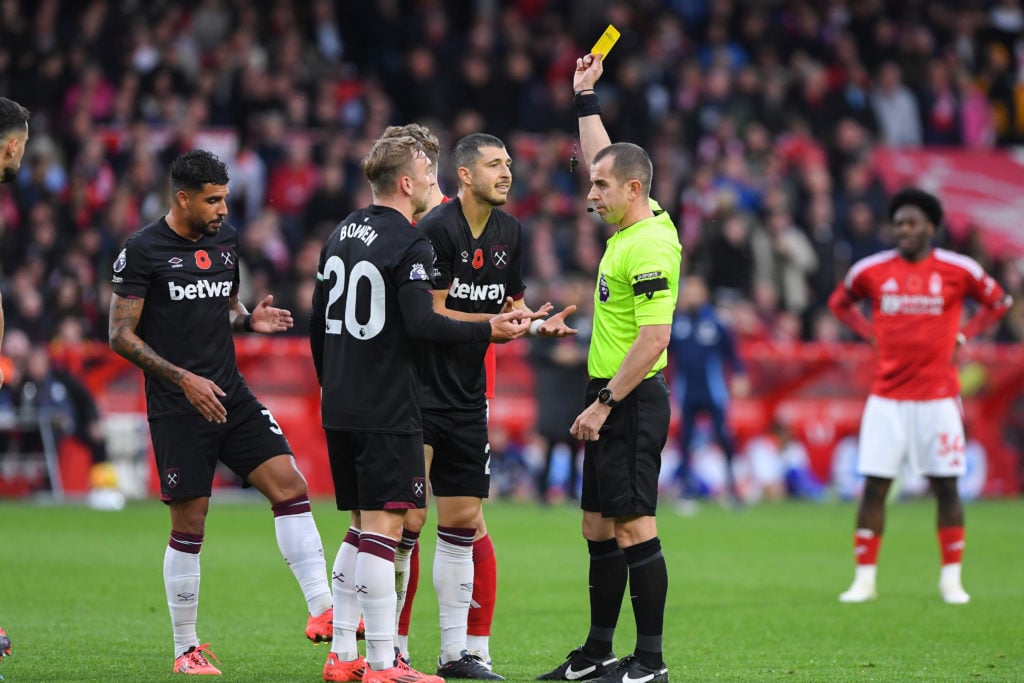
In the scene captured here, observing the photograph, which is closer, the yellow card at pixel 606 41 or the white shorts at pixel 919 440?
the yellow card at pixel 606 41

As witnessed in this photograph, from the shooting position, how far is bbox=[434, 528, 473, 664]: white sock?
7.46 metres

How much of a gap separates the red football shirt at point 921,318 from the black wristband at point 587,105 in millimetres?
3824

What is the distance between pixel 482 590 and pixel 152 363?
202cm

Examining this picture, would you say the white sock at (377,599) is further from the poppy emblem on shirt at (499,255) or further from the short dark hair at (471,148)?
the short dark hair at (471,148)

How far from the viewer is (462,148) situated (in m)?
7.58

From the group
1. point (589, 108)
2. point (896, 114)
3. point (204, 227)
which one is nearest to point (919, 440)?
point (589, 108)

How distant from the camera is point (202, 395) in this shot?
24.5 ft

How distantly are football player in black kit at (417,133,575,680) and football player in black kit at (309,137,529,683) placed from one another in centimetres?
50

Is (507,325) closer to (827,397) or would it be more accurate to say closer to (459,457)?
(459,457)

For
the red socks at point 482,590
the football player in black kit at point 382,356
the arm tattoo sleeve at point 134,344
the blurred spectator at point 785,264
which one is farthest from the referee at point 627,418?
the blurred spectator at point 785,264

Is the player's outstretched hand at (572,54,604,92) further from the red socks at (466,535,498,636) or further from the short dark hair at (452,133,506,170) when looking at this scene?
the red socks at (466,535,498,636)

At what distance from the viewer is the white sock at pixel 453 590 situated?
7457 millimetres

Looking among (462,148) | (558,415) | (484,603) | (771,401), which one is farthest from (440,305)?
(771,401)

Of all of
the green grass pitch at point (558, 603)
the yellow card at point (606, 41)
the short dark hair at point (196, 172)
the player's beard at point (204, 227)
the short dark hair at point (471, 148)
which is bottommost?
the green grass pitch at point (558, 603)
